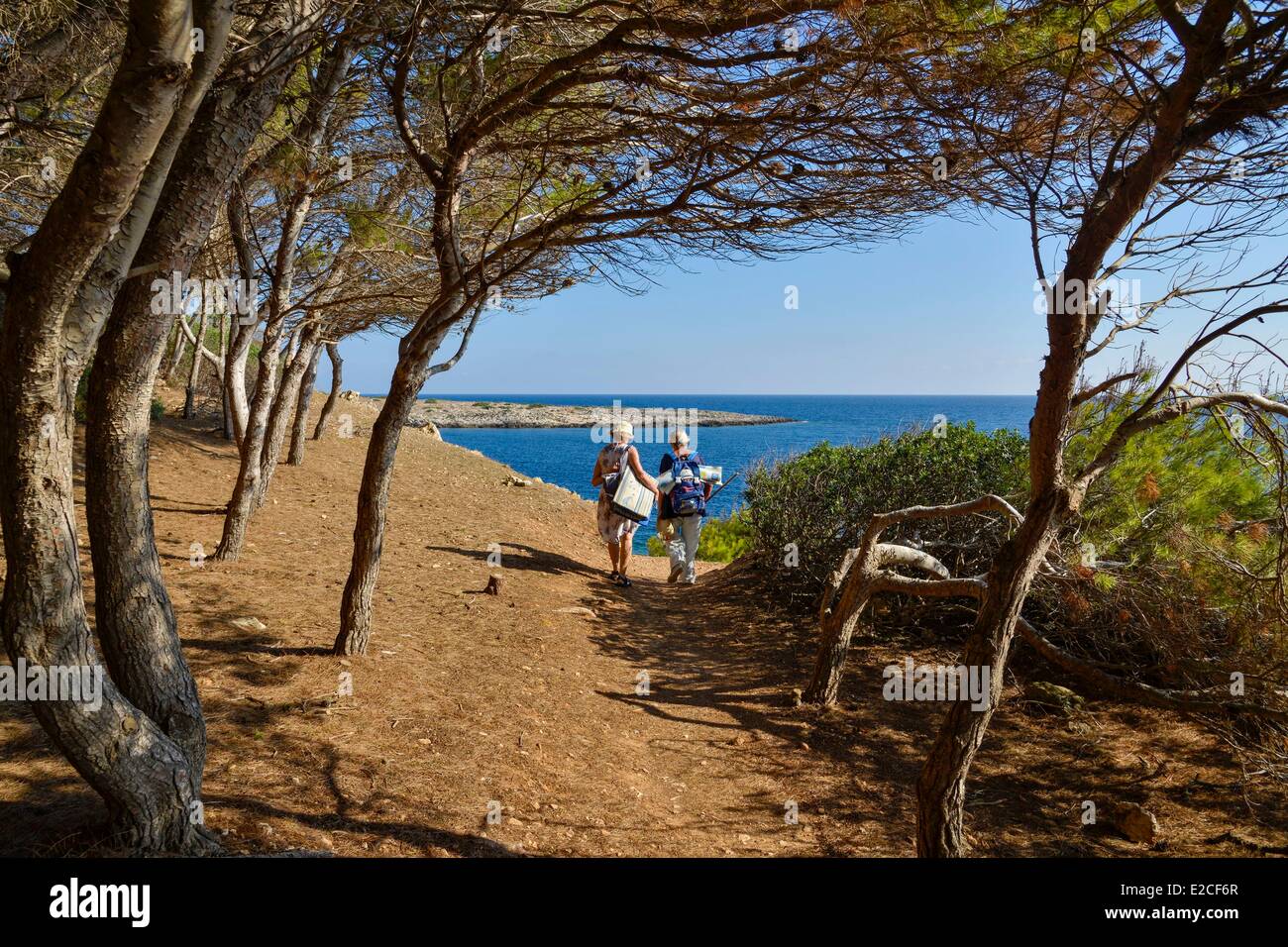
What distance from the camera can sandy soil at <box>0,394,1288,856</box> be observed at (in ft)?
13.3

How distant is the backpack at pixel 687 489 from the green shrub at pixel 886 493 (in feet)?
3.31

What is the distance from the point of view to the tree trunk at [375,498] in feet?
19.6

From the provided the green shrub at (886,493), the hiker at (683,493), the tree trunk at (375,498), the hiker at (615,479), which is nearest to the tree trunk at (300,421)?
the hiker at (615,479)

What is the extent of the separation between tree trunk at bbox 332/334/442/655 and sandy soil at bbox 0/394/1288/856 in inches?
11.3

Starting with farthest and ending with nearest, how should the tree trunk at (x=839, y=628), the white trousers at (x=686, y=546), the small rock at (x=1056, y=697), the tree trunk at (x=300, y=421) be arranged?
the tree trunk at (x=300, y=421), the white trousers at (x=686, y=546), the tree trunk at (x=839, y=628), the small rock at (x=1056, y=697)

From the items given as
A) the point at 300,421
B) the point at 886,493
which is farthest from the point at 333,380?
the point at 886,493

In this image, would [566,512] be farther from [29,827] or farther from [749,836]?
[29,827]

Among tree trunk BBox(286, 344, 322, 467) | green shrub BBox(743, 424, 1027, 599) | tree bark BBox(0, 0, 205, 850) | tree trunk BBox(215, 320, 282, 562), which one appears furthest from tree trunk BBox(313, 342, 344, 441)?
tree bark BBox(0, 0, 205, 850)

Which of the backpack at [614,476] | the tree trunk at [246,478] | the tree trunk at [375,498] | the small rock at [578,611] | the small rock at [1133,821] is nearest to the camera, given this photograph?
the small rock at [1133,821]

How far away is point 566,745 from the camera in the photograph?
17.7 feet

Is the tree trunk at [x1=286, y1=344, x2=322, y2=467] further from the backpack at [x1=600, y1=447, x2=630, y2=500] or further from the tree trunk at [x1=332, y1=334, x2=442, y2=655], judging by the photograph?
the tree trunk at [x1=332, y1=334, x2=442, y2=655]

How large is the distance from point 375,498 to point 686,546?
222 inches

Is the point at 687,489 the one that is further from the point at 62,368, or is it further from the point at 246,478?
the point at 62,368

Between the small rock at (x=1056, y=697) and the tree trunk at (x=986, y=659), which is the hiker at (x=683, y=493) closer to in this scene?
the small rock at (x=1056, y=697)
